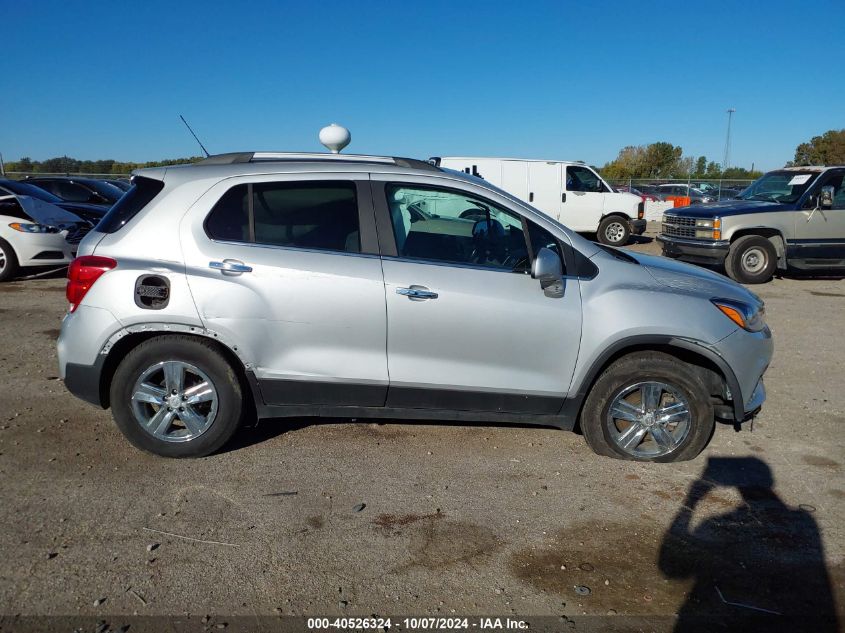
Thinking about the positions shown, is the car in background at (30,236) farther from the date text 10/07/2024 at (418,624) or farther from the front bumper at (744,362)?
the front bumper at (744,362)

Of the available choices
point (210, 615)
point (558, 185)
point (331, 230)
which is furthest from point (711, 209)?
point (210, 615)

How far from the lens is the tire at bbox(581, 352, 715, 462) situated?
13.8ft

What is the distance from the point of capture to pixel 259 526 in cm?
351

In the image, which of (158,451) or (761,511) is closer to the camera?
(761,511)

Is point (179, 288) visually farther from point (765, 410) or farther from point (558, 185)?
point (558, 185)

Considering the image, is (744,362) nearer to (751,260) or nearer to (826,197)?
(751,260)

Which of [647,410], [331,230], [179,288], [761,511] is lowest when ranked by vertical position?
[761,511]

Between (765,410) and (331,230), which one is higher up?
(331,230)

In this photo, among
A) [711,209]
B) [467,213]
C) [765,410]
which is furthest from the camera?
[711,209]

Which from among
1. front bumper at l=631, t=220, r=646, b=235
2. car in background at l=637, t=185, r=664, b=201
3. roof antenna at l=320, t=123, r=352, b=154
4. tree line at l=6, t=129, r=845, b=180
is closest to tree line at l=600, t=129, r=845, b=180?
tree line at l=6, t=129, r=845, b=180

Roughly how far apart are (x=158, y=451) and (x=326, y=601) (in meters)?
1.81

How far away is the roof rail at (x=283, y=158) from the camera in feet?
14.3

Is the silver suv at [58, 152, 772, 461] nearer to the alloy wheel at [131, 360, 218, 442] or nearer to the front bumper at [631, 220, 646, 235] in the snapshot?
the alloy wheel at [131, 360, 218, 442]

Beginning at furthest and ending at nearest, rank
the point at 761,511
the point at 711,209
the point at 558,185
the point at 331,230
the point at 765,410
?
the point at 558,185 < the point at 711,209 < the point at 765,410 < the point at 331,230 < the point at 761,511
